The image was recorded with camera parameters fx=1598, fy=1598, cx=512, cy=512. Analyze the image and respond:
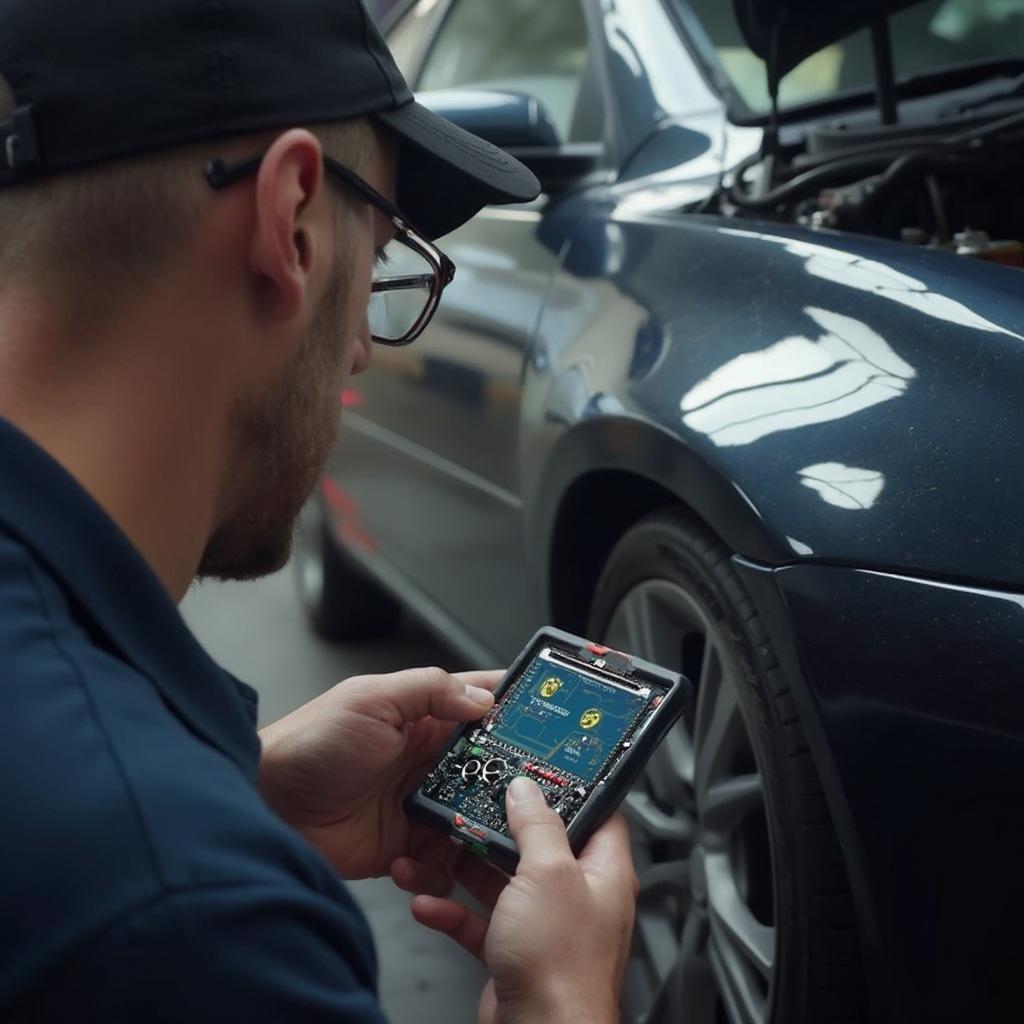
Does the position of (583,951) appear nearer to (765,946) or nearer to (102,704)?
(102,704)

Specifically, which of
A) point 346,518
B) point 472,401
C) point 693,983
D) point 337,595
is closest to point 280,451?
point 693,983

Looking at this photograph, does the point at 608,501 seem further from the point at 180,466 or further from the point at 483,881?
the point at 180,466

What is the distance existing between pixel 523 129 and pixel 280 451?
4.73 ft

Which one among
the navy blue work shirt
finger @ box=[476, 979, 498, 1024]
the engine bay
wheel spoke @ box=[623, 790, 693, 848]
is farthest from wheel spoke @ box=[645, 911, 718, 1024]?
the navy blue work shirt

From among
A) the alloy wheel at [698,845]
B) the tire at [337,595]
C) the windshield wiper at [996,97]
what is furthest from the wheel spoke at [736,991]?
the tire at [337,595]

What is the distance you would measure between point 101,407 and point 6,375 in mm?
62

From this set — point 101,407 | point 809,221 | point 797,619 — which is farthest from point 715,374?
point 101,407

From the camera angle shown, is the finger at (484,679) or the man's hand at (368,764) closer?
the man's hand at (368,764)

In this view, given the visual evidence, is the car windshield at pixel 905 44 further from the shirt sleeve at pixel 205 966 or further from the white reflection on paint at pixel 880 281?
the shirt sleeve at pixel 205 966

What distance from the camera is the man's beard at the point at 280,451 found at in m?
1.14

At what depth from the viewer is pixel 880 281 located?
5.79 feet

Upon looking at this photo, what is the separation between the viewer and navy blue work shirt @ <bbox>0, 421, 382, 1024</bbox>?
0.79 metres

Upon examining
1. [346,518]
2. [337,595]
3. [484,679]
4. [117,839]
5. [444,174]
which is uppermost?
[444,174]

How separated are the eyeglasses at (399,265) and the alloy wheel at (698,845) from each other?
498mm
